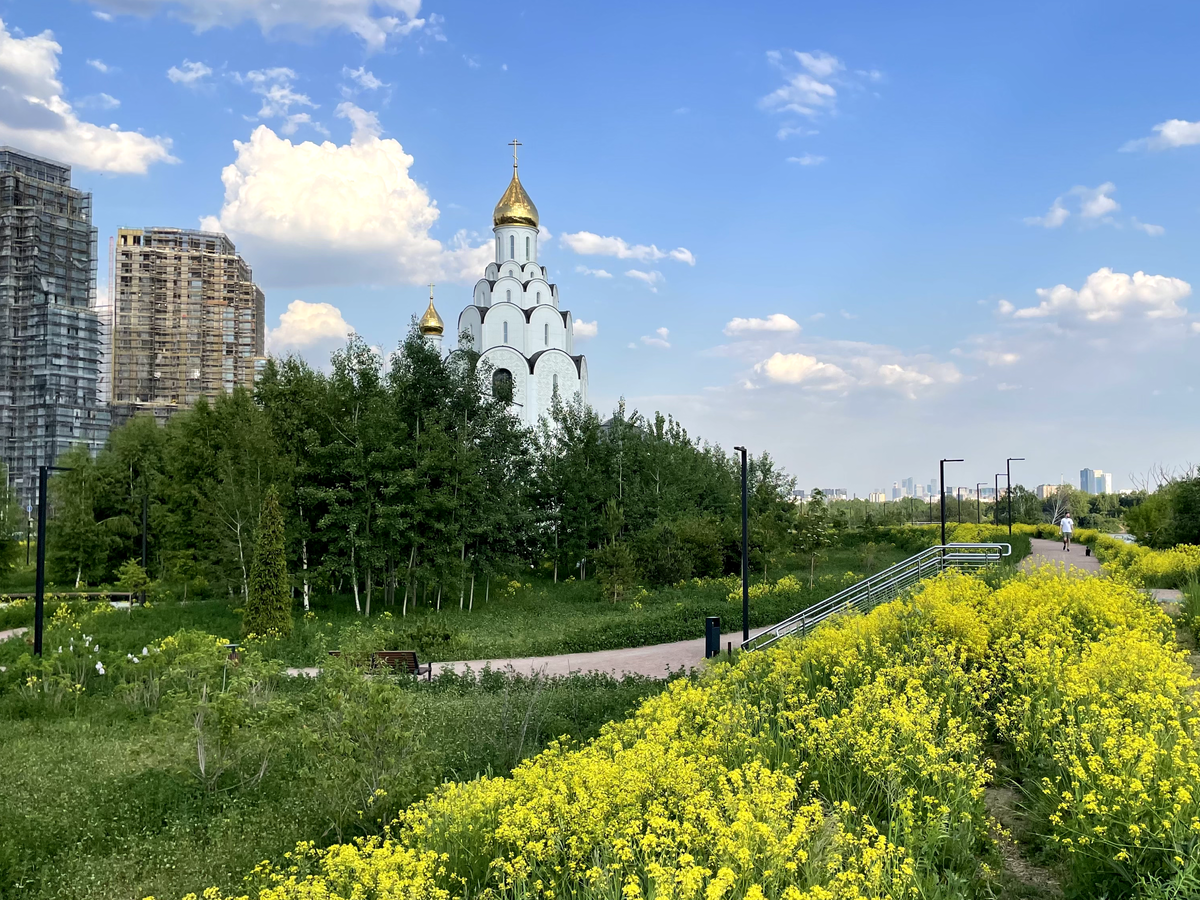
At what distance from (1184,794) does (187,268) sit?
74060 mm

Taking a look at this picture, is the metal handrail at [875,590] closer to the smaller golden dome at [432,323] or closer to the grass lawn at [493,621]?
the grass lawn at [493,621]

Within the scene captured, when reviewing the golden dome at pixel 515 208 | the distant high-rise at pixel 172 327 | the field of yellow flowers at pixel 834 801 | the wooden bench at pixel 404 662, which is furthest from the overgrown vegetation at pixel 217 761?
the distant high-rise at pixel 172 327

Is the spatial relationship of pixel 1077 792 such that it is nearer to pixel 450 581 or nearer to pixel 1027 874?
pixel 1027 874

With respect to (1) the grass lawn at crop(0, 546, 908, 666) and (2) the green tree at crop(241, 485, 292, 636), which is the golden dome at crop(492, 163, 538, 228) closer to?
(1) the grass lawn at crop(0, 546, 908, 666)

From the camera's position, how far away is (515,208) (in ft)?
139

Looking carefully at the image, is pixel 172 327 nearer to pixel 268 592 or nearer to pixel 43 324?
pixel 43 324

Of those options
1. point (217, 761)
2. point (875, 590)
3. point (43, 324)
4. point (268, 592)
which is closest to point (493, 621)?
point (268, 592)

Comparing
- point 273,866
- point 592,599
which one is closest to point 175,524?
point 592,599

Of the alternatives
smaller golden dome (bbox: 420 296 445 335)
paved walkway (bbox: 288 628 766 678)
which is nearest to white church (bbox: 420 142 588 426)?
smaller golden dome (bbox: 420 296 445 335)

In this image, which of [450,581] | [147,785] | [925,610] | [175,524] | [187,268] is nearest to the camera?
[147,785]

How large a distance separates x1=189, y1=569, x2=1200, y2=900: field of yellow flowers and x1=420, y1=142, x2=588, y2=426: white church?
3314cm

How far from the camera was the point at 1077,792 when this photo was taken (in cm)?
505

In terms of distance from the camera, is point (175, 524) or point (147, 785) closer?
point (147, 785)

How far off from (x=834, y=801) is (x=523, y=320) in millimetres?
37447
